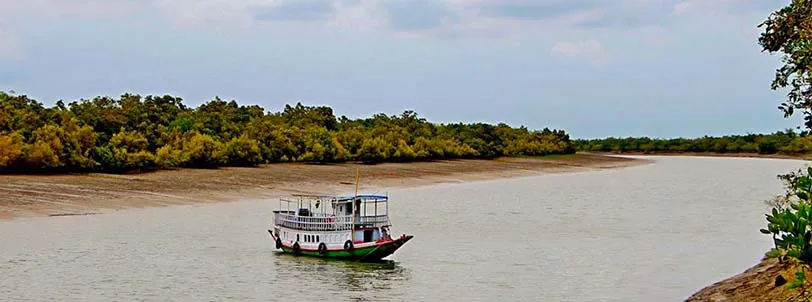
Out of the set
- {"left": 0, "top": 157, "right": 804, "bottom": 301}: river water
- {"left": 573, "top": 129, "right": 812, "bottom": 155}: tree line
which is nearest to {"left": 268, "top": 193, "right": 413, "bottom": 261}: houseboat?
{"left": 0, "top": 157, "right": 804, "bottom": 301}: river water

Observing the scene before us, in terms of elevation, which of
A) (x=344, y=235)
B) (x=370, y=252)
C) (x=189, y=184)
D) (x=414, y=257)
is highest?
(x=189, y=184)

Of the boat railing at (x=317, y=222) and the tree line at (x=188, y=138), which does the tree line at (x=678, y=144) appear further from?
the boat railing at (x=317, y=222)

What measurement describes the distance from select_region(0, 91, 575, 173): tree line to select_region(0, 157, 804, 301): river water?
965 centimetres

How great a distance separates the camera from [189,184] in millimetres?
51812

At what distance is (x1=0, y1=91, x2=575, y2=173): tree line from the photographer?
1987 inches

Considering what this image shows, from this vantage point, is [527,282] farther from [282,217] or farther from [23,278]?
[23,278]

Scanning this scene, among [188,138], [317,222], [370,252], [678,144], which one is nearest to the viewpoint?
[370,252]

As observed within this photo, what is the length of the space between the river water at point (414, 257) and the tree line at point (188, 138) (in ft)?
31.7

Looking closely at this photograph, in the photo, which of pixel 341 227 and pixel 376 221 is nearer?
pixel 341 227

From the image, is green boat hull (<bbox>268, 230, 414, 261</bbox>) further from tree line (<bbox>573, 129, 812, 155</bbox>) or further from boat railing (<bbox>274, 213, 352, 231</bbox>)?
tree line (<bbox>573, 129, 812, 155</bbox>)

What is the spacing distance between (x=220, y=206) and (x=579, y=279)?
78.4 ft

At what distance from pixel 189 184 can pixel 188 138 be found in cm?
1091

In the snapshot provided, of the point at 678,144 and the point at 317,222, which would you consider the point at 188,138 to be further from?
the point at 678,144

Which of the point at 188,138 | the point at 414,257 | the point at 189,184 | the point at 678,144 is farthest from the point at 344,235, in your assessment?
the point at 678,144
